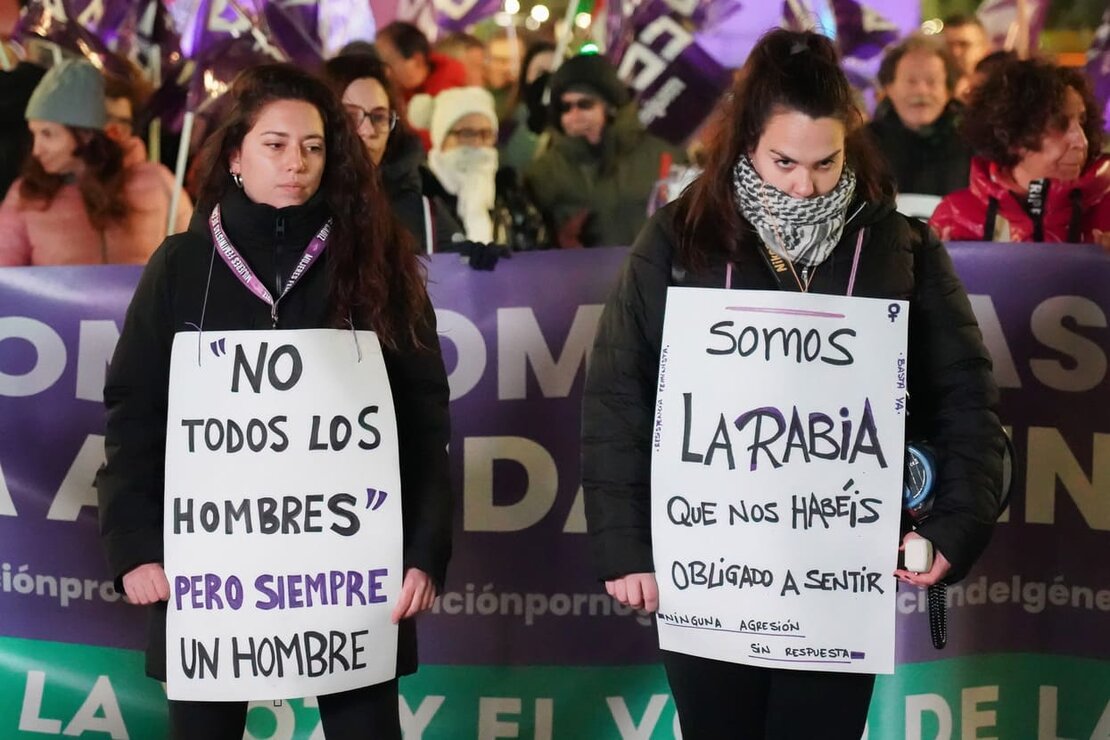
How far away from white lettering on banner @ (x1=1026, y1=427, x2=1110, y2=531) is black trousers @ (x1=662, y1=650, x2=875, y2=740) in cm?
→ 107

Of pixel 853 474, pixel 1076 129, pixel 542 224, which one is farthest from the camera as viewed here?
pixel 542 224

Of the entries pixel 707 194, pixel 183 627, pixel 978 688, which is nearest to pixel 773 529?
pixel 707 194

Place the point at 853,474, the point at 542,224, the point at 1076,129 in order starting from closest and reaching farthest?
the point at 853,474 → the point at 1076,129 → the point at 542,224

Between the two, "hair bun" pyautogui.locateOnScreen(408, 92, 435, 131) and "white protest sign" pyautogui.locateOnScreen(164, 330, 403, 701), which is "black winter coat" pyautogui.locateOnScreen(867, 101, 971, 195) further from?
"white protest sign" pyautogui.locateOnScreen(164, 330, 403, 701)

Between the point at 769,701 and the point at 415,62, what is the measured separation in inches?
71.4

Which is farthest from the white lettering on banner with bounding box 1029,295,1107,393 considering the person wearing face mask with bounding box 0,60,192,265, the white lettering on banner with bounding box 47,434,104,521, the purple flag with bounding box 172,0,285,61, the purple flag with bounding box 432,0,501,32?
the white lettering on banner with bounding box 47,434,104,521

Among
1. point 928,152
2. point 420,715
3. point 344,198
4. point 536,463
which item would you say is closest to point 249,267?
point 344,198

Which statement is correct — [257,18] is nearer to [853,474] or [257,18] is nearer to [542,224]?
[542,224]

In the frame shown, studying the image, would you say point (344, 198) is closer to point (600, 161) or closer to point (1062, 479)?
point (600, 161)

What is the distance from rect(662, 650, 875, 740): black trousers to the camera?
76.0 inches

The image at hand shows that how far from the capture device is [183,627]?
1935 mm

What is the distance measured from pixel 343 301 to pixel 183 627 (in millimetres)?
553

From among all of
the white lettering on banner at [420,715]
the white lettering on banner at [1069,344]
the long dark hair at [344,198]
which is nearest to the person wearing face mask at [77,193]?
the long dark hair at [344,198]

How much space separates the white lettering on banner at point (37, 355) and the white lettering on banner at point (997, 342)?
81.4 inches
